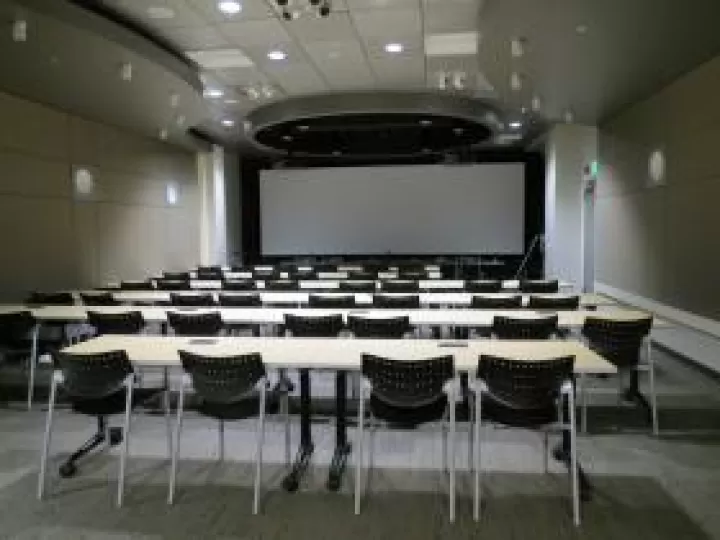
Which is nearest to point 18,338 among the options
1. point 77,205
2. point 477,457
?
point 77,205

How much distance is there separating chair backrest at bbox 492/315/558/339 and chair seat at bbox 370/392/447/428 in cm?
147

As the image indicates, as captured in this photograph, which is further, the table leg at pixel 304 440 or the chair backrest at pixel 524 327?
the chair backrest at pixel 524 327

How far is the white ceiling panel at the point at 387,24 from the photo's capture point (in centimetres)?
595

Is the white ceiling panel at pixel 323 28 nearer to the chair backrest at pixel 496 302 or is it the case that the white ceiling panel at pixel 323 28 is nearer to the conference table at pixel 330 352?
the chair backrest at pixel 496 302

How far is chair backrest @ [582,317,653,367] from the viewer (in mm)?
4453

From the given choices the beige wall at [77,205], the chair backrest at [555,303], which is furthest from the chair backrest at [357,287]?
the beige wall at [77,205]

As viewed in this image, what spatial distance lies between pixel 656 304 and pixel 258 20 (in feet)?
19.4

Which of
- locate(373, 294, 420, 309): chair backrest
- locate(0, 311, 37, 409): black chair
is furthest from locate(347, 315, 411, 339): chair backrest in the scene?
locate(0, 311, 37, 409): black chair

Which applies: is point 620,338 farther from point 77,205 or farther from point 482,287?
point 77,205

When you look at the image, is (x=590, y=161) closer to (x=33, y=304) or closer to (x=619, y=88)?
(x=619, y=88)

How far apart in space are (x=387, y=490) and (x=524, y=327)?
187cm

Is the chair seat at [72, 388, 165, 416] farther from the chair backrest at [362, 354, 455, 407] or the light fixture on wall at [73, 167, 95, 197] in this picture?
the light fixture on wall at [73, 167, 95, 197]

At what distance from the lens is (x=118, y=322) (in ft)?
17.5

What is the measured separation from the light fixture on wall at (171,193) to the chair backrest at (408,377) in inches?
382
